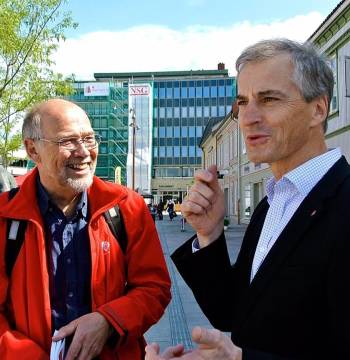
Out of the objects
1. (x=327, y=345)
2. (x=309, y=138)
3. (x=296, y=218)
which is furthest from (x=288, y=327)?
(x=309, y=138)

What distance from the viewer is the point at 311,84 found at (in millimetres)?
1585

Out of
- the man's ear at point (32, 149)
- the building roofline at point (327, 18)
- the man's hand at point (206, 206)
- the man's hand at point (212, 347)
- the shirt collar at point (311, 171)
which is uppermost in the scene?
the building roofline at point (327, 18)

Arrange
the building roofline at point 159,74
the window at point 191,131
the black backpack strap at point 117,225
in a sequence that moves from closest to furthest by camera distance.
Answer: the black backpack strap at point 117,225, the window at point 191,131, the building roofline at point 159,74

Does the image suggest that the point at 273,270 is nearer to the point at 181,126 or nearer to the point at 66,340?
the point at 66,340

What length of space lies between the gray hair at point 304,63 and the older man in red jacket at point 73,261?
3.32ft

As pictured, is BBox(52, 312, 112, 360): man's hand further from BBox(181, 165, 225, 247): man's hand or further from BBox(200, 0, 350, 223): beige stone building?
BBox(200, 0, 350, 223): beige stone building

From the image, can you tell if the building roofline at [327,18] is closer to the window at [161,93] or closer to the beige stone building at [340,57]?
the beige stone building at [340,57]

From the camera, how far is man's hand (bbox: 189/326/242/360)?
1097mm

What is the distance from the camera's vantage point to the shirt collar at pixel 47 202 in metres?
2.30

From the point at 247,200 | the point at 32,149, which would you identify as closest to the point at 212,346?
the point at 32,149

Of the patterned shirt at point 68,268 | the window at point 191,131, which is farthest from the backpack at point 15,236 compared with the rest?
the window at point 191,131

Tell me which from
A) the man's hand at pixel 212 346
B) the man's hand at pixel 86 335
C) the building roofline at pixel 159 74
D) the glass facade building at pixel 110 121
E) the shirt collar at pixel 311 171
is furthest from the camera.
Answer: the building roofline at pixel 159 74

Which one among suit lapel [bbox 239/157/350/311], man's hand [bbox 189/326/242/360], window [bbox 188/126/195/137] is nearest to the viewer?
man's hand [bbox 189/326/242/360]

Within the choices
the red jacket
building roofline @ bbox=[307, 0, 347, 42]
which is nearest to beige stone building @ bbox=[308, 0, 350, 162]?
building roofline @ bbox=[307, 0, 347, 42]
